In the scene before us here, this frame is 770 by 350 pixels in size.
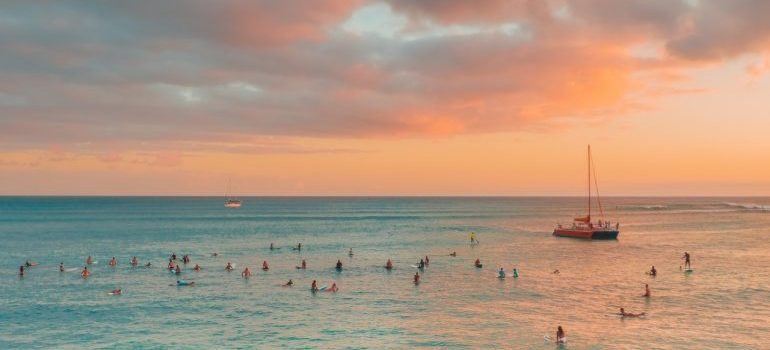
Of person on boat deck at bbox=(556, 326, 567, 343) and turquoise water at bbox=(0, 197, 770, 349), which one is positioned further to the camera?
turquoise water at bbox=(0, 197, 770, 349)

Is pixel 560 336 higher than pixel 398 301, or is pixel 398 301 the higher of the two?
pixel 560 336

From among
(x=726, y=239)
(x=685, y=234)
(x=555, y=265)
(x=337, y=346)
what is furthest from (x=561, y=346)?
(x=685, y=234)

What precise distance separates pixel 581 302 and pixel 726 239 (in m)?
70.1

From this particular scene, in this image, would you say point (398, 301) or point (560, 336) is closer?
point (560, 336)

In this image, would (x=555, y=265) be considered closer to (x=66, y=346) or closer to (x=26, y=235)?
(x=66, y=346)

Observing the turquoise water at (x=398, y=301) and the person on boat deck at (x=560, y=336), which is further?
the turquoise water at (x=398, y=301)

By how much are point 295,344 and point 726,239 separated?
92889mm

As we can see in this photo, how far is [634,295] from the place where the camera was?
51062 millimetres

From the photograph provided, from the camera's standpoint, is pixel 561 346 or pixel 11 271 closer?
pixel 561 346

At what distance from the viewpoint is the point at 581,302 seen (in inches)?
1903

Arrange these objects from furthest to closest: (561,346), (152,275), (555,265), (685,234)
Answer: (685,234) → (555,265) → (152,275) → (561,346)

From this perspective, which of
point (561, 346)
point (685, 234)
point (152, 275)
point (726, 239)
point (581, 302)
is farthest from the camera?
point (685, 234)

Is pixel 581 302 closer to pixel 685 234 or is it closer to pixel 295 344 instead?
pixel 295 344

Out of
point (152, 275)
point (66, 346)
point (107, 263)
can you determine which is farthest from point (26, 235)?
point (66, 346)
